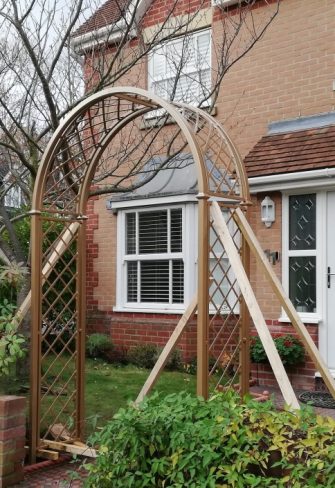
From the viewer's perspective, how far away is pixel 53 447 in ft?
18.2

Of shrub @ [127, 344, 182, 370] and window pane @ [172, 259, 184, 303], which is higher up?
window pane @ [172, 259, 184, 303]

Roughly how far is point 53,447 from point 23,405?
0.72 metres

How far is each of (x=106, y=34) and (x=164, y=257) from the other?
3.74m

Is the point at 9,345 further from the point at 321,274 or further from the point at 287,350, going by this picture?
the point at 321,274

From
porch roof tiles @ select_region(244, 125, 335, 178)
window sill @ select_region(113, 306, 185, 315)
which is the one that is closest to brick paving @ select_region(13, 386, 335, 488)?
porch roof tiles @ select_region(244, 125, 335, 178)

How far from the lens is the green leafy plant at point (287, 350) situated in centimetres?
848

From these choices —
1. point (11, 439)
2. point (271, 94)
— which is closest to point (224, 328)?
point (271, 94)

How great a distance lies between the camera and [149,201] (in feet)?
34.9

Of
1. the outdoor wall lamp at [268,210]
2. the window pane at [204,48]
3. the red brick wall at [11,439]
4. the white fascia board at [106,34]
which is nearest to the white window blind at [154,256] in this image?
the outdoor wall lamp at [268,210]

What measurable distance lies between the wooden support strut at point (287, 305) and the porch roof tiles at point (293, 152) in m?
3.53

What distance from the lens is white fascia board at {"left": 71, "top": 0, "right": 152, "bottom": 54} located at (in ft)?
28.0

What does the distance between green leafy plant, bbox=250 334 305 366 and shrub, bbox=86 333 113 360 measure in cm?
293

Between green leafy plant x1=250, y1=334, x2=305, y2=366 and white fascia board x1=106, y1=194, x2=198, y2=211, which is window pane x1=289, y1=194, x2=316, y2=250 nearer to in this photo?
green leafy plant x1=250, y1=334, x2=305, y2=366

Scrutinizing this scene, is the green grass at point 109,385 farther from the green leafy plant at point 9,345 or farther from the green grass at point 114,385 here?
the green leafy plant at point 9,345
